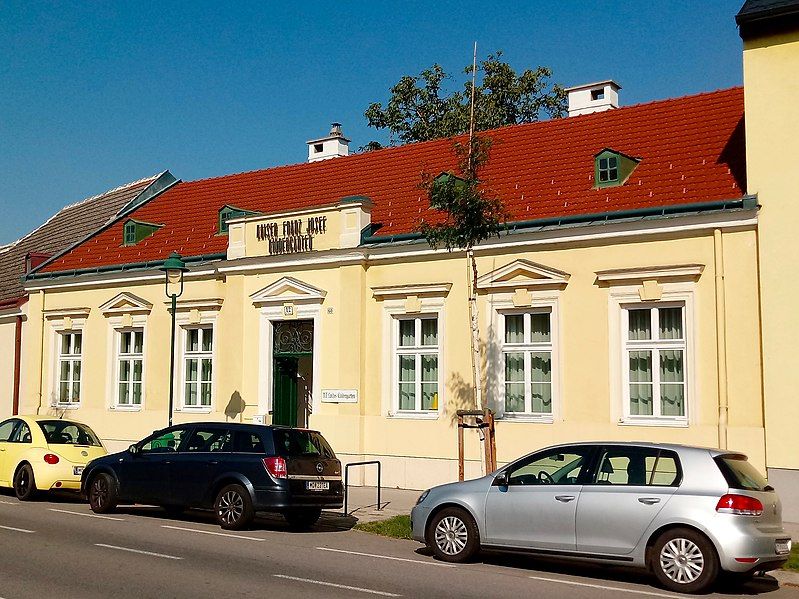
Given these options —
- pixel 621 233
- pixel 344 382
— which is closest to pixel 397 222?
pixel 344 382

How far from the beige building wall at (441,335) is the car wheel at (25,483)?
5.65 m

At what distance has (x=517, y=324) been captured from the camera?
19.1 metres

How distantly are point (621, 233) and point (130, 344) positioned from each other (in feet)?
45.6

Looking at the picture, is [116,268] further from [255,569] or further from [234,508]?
[255,569]

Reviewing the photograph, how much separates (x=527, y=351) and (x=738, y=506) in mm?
8760

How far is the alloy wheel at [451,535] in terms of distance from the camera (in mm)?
12000

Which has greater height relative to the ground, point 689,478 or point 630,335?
point 630,335

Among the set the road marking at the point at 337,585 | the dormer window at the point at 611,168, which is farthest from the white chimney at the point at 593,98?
the road marking at the point at 337,585

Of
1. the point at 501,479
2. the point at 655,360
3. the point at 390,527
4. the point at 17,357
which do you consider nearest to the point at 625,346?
the point at 655,360

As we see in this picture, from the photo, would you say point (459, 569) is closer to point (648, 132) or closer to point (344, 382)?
point (344, 382)

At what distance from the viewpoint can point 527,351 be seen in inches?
743

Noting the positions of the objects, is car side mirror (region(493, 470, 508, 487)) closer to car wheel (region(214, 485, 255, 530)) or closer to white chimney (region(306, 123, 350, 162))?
car wheel (region(214, 485, 255, 530))

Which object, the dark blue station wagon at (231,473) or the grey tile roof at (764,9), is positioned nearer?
the dark blue station wagon at (231,473)

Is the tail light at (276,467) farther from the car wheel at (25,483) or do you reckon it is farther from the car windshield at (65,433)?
the car windshield at (65,433)
